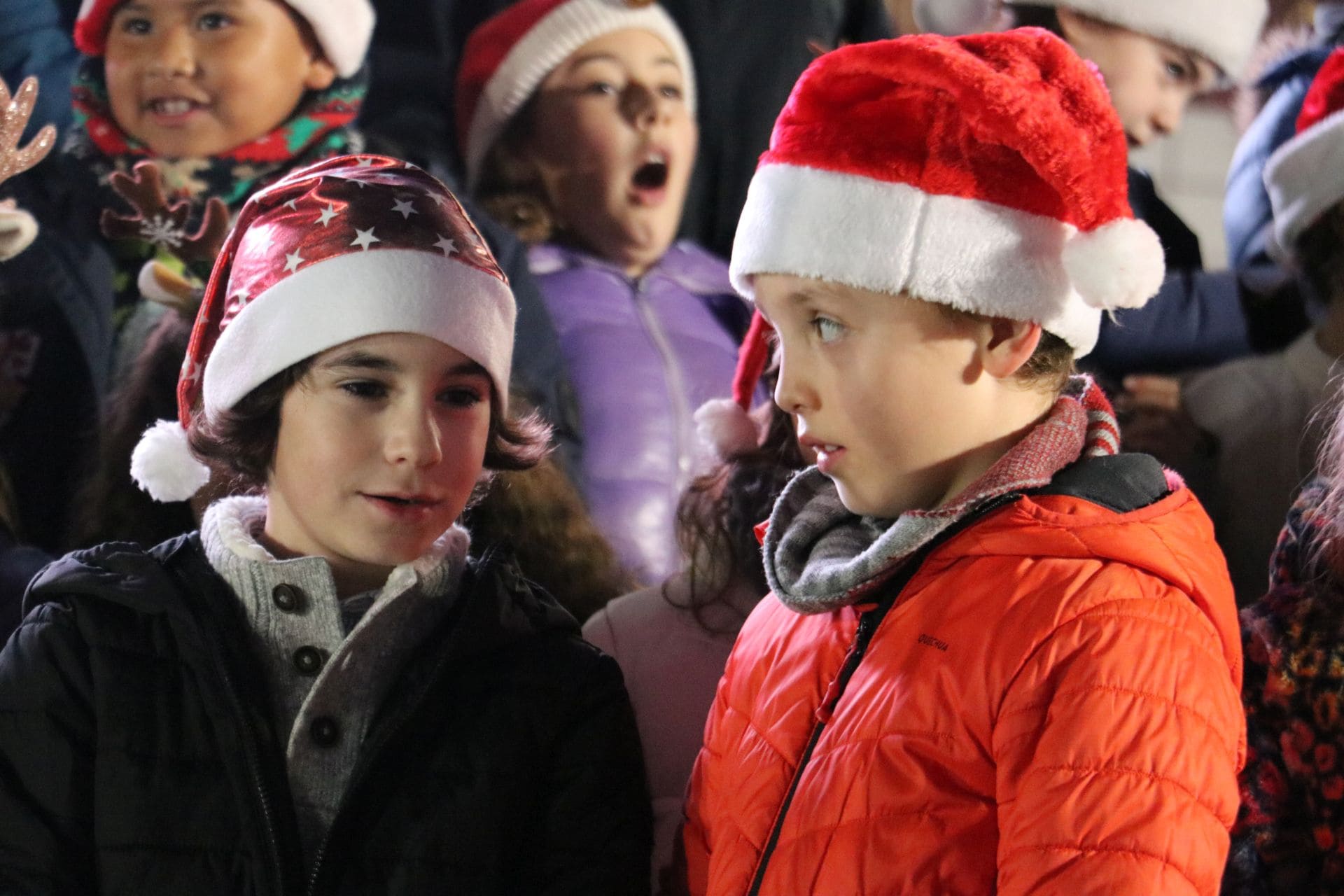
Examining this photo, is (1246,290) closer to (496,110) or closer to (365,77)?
(496,110)

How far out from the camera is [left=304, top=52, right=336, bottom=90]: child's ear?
206 cm

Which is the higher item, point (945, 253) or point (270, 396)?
point (945, 253)

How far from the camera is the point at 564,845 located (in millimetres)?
1233

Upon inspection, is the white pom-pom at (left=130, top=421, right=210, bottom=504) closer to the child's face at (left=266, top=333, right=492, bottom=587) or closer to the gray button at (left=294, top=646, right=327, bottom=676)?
the child's face at (left=266, top=333, right=492, bottom=587)

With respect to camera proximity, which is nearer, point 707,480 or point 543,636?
point 543,636

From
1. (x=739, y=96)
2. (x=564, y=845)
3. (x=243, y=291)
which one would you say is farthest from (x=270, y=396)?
(x=739, y=96)

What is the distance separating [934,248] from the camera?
1054 millimetres

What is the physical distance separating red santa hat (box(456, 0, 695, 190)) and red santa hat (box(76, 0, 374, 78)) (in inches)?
9.4

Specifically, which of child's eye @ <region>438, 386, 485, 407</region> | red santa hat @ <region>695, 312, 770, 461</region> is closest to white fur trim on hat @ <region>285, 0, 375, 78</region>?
red santa hat @ <region>695, 312, 770, 461</region>

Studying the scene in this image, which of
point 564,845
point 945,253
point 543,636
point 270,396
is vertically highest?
point 945,253

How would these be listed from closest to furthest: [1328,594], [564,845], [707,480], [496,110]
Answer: [564,845]
[1328,594]
[707,480]
[496,110]

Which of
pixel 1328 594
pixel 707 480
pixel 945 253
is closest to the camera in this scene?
pixel 945 253

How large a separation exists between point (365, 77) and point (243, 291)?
99cm

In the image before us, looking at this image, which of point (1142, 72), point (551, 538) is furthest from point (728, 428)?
point (1142, 72)
